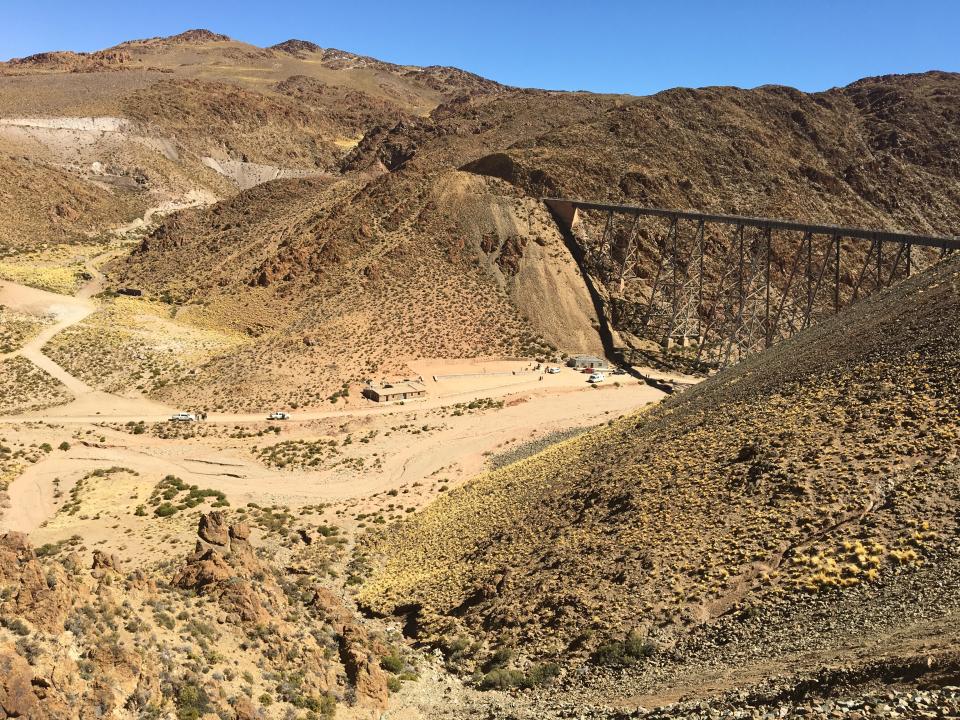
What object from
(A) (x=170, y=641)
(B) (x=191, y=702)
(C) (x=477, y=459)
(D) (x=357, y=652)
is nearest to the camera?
(B) (x=191, y=702)

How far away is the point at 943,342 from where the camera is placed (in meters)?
23.4

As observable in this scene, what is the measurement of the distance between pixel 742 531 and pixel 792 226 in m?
33.1

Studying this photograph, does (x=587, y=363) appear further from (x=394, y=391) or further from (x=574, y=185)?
(x=574, y=185)

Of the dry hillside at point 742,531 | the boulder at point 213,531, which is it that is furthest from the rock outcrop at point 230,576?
the dry hillside at point 742,531

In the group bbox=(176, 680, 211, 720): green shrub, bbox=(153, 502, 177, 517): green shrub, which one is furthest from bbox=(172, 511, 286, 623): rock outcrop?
bbox=(153, 502, 177, 517): green shrub

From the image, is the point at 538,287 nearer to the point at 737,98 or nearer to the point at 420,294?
the point at 420,294

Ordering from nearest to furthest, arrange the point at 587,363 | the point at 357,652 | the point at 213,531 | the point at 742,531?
the point at 357,652
the point at 742,531
the point at 213,531
the point at 587,363

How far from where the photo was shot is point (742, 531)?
1956cm

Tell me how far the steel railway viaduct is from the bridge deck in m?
0.22

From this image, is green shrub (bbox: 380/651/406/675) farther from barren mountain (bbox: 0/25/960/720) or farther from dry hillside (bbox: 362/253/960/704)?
dry hillside (bbox: 362/253/960/704)

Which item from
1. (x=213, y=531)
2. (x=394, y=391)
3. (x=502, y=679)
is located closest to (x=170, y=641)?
(x=213, y=531)

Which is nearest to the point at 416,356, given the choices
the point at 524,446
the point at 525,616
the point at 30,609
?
the point at 524,446

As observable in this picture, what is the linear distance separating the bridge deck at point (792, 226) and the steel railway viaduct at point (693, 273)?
22cm

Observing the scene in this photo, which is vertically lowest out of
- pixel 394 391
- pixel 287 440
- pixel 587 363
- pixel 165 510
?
pixel 165 510
